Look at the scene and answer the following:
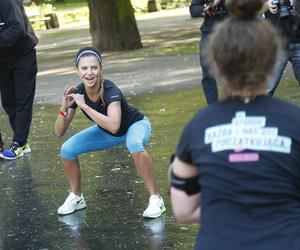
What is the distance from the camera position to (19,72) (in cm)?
800

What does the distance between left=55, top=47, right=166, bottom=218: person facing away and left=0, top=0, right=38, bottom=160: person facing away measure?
238 cm

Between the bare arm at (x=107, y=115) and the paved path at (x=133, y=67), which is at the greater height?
the bare arm at (x=107, y=115)

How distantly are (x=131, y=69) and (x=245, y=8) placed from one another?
12704 millimetres

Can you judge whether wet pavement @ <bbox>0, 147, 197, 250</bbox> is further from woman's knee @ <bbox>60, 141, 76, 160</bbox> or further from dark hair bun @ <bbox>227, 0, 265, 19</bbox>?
dark hair bun @ <bbox>227, 0, 265, 19</bbox>

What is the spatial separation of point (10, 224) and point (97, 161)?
6.48 ft

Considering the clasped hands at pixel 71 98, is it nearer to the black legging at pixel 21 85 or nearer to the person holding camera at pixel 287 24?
the person holding camera at pixel 287 24

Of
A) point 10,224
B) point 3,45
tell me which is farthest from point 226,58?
point 3,45

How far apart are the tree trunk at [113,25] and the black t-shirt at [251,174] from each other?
15.9 m

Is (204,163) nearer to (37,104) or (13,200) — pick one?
(13,200)

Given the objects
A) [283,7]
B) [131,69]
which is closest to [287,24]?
[283,7]

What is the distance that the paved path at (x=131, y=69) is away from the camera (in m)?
12.8

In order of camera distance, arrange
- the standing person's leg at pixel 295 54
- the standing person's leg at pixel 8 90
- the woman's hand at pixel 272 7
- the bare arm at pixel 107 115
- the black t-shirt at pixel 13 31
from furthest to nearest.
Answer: the standing person's leg at pixel 8 90, the black t-shirt at pixel 13 31, the standing person's leg at pixel 295 54, the woman's hand at pixel 272 7, the bare arm at pixel 107 115

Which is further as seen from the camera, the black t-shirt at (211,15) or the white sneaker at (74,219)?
the black t-shirt at (211,15)

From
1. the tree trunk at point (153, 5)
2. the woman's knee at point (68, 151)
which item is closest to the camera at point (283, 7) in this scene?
the woman's knee at point (68, 151)
